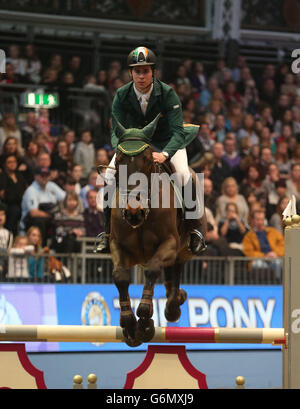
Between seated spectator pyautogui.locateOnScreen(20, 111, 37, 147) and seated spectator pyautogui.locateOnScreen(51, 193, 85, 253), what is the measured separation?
234 centimetres

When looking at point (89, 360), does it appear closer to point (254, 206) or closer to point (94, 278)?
point (94, 278)

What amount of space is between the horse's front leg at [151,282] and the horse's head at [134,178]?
0.44m

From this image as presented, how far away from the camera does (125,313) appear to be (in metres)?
7.81

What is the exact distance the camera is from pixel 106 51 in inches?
796

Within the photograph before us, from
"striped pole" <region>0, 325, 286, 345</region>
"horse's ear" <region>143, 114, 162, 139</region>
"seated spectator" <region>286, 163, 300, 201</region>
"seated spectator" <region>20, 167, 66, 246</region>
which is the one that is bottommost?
"striped pole" <region>0, 325, 286, 345</region>

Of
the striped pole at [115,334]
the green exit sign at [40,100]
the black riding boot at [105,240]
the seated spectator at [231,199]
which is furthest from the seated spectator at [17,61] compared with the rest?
the striped pole at [115,334]

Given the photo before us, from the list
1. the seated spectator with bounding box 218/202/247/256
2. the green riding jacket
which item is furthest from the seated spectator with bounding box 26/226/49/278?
the green riding jacket

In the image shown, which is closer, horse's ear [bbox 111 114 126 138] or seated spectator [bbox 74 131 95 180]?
horse's ear [bbox 111 114 126 138]

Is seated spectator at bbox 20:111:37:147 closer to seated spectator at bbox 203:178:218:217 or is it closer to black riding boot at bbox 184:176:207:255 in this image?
seated spectator at bbox 203:178:218:217

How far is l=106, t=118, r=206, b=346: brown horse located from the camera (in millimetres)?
7555

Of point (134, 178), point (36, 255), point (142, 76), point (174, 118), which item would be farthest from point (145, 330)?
point (36, 255)

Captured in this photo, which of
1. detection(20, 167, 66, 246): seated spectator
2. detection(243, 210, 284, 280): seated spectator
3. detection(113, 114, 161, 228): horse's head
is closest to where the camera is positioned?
detection(113, 114, 161, 228): horse's head

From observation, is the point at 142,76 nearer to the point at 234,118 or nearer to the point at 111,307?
the point at 111,307

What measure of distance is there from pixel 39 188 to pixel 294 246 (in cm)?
793
